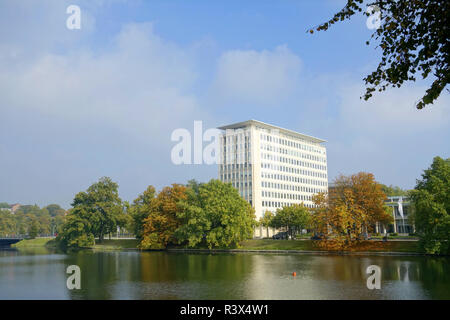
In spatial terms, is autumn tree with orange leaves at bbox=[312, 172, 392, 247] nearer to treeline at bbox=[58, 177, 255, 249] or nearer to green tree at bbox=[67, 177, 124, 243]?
treeline at bbox=[58, 177, 255, 249]

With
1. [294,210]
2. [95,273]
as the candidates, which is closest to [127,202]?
[294,210]

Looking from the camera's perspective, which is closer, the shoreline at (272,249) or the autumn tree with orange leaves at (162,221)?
the shoreline at (272,249)

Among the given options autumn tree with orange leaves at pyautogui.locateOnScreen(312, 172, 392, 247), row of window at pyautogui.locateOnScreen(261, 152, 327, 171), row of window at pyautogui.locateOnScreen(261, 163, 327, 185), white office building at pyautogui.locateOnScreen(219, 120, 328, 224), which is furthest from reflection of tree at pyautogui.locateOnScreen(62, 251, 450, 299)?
row of window at pyautogui.locateOnScreen(261, 152, 327, 171)

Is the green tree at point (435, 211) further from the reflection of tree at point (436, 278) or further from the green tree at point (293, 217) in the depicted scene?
the green tree at point (293, 217)

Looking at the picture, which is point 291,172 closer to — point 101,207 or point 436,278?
point 101,207

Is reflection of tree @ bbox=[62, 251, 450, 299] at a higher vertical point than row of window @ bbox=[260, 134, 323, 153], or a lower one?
lower

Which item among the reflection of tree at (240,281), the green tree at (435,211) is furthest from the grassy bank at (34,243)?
the green tree at (435,211)

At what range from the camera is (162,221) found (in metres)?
103

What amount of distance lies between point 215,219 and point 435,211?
1876 inches

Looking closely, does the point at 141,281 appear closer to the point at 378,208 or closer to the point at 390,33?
the point at 390,33

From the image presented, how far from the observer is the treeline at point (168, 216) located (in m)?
94.6

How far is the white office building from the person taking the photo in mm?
154375

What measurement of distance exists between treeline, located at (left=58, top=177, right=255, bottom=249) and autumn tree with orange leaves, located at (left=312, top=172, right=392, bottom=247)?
768 inches
